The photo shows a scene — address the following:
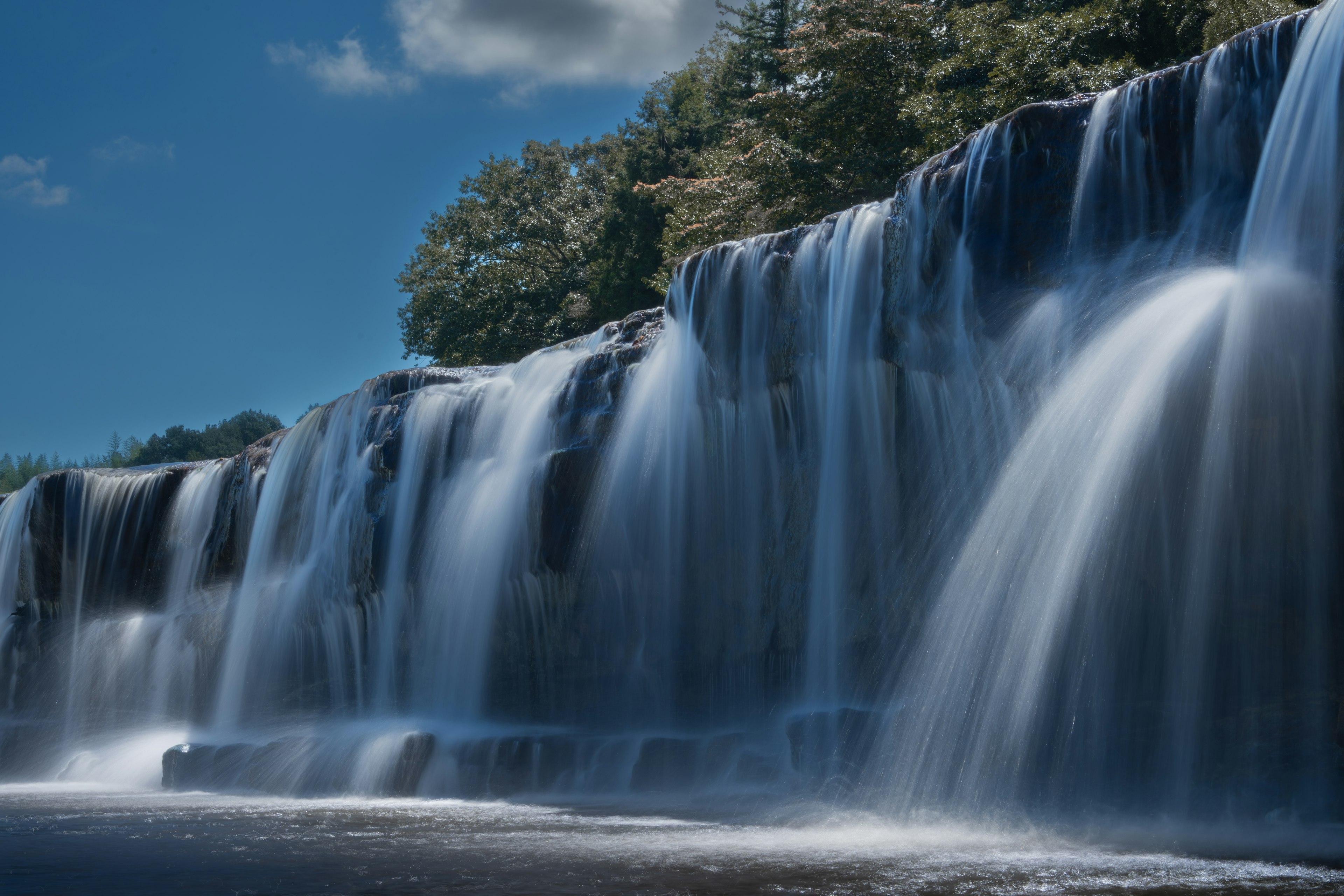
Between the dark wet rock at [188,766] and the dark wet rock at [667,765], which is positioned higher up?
the dark wet rock at [667,765]

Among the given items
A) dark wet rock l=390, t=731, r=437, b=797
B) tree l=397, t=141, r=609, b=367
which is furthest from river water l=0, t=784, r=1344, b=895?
tree l=397, t=141, r=609, b=367

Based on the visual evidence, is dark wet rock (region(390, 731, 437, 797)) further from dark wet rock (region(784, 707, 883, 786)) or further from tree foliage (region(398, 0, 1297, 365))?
tree foliage (region(398, 0, 1297, 365))

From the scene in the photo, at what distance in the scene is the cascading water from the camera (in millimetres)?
8555

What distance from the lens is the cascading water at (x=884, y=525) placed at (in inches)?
337

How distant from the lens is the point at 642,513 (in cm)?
Answer: 1492

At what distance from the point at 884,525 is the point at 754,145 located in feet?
51.0

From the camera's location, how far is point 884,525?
1238 centimetres

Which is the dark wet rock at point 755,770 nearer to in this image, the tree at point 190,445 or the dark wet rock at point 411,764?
the dark wet rock at point 411,764

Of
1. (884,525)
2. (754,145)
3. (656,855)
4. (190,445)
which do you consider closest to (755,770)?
(884,525)

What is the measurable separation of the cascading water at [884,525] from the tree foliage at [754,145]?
7720mm

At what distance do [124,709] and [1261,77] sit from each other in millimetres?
22589

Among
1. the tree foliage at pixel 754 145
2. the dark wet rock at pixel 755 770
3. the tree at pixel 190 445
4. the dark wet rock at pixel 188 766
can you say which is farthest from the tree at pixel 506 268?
the tree at pixel 190 445

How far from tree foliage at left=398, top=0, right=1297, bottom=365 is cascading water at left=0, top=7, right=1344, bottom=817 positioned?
7.72 metres

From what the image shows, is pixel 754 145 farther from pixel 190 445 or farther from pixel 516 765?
pixel 190 445
